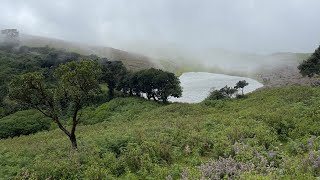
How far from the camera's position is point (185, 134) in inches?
945

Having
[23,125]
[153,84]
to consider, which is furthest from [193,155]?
[153,84]

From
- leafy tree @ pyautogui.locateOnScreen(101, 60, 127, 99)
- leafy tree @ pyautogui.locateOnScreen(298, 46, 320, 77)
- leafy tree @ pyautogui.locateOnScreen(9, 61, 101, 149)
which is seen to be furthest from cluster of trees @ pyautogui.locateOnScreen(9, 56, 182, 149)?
leafy tree @ pyautogui.locateOnScreen(298, 46, 320, 77)

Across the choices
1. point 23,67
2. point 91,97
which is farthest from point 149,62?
point 91,97

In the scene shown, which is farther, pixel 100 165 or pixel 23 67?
pixel 23 67

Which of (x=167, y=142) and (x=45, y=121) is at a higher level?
(x=167, y=142)

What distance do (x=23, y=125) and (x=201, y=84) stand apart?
8078cm

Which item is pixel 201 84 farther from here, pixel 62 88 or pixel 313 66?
pixel 62 88

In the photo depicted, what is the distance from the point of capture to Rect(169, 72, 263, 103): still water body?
11130cm

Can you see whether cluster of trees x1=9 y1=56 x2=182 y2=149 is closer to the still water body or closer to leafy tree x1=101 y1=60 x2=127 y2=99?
leafy tree x1=101 y1=60 x2=127 y2=99

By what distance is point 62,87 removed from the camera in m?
23.9

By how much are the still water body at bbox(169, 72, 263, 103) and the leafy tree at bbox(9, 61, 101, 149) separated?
8059 cm

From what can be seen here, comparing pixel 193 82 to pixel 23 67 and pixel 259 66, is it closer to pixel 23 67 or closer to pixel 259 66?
pixel 259 66

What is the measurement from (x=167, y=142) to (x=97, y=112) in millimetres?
50282

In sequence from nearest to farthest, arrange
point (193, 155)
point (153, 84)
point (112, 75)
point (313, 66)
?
1. point (193, 155)
2. point (313, 66)
3. point (153, 84)
4. point (112, 75)
